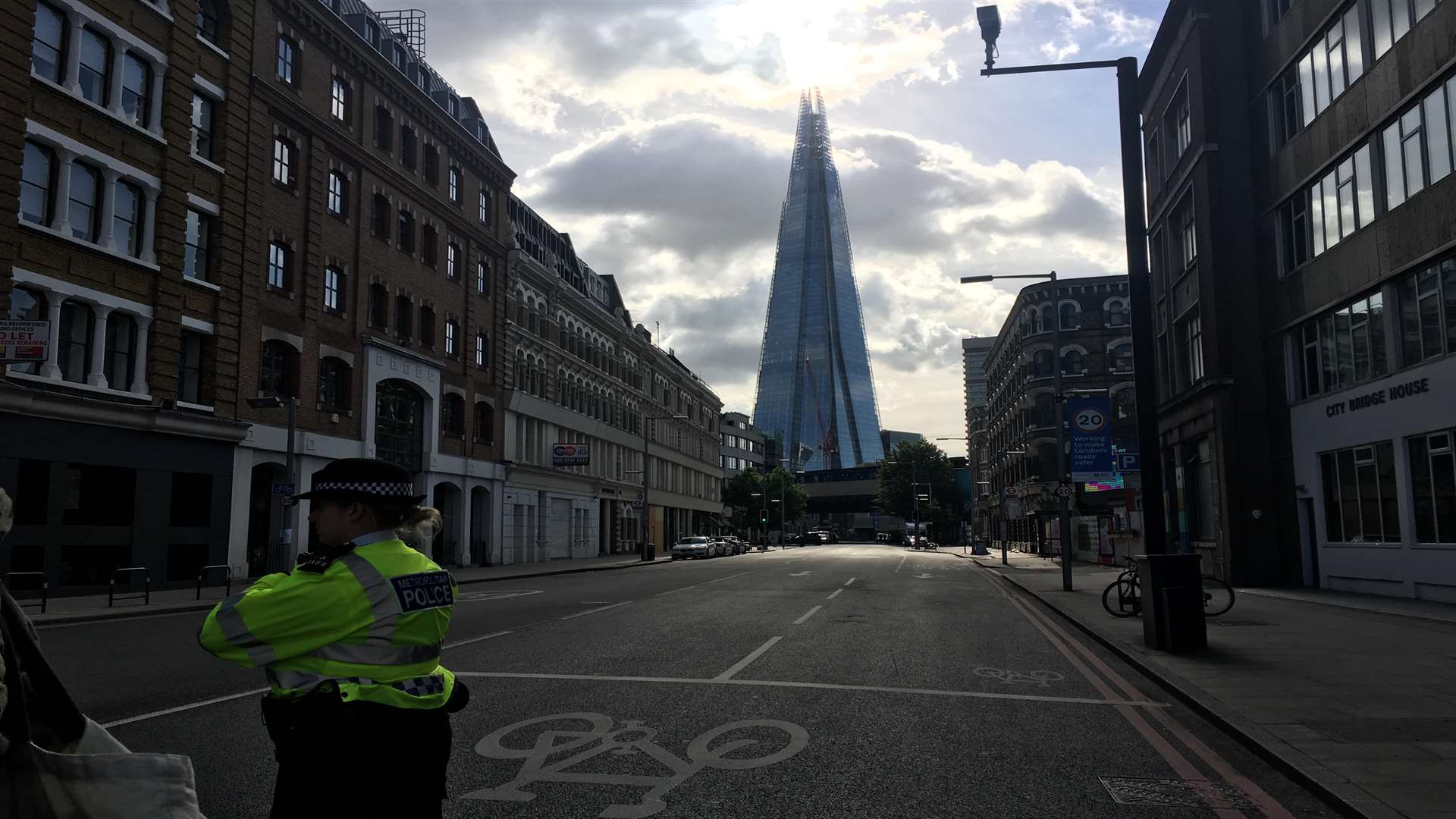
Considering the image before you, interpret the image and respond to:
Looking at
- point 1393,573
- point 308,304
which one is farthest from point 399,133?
point 1393,573

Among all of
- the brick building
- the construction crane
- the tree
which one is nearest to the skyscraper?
the construction crane

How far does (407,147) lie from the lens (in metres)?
39.3

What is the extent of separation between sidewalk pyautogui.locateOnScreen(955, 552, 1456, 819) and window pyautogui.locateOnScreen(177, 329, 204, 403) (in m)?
23.2

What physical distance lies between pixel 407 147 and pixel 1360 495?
33948 millimetres

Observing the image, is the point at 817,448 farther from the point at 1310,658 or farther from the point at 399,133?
the point at 1310,658

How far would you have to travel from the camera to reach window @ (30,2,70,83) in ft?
75.8

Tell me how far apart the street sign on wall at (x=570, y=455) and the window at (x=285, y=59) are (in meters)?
22.0

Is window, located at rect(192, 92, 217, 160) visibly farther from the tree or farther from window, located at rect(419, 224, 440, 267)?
the tree

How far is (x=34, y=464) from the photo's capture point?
22891 mm

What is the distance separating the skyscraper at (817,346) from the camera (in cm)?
19188

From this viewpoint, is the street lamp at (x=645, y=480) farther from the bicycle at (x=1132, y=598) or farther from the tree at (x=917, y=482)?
the bicycle at (x=1132, y=598)

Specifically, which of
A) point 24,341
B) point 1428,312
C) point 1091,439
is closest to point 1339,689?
point 1428,312

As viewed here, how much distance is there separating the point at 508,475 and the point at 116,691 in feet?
124

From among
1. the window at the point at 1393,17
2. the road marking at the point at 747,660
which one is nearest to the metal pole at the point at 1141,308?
the road marking at the point at 747,660
